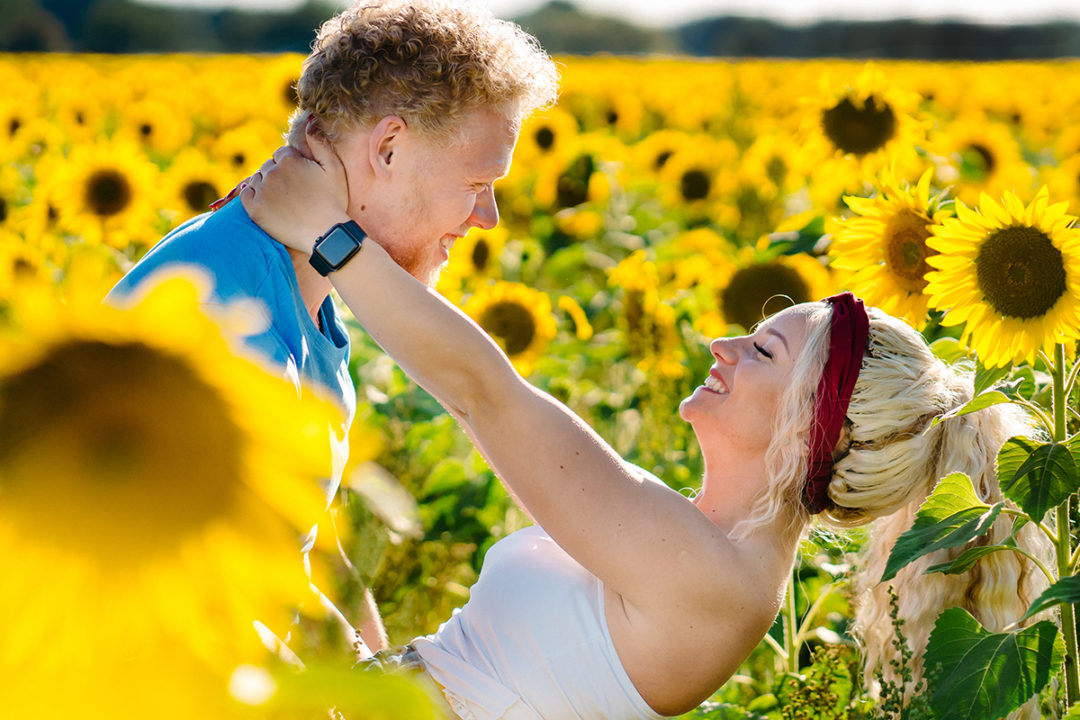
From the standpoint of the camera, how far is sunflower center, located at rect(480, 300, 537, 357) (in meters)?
4.38

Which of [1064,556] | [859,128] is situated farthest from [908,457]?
[859,128]

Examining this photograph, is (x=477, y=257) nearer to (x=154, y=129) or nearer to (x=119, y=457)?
(x=154, y=129)

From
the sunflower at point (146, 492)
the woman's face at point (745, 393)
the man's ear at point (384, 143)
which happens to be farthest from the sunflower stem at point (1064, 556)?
the sunflower at point (146, 492)

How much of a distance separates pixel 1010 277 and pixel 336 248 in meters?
1.26

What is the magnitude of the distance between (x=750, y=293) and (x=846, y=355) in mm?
2285

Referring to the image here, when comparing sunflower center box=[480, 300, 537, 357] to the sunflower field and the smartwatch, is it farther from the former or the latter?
the smartwatch

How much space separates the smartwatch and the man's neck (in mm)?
340

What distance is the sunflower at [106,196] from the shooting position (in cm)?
491

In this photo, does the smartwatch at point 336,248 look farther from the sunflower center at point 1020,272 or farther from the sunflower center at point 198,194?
the sunflower center at point 198,194

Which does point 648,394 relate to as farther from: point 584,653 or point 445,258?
point 584,653

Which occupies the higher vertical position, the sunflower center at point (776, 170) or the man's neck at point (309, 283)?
the man's neck at point (309, 283)

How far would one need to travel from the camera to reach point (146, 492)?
447 millimetres

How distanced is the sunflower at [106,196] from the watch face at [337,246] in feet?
11.2

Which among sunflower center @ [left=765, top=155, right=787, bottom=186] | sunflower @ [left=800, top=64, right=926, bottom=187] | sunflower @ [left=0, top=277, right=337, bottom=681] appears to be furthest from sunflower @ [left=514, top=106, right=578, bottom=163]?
sunflower @ [left=0, top=277, right=337, bottom=681]
